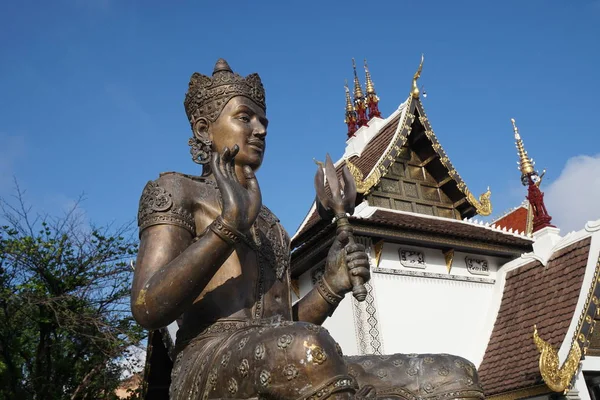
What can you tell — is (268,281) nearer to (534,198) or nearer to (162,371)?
(162,371)

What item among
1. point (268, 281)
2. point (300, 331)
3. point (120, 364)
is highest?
point (120, 364)

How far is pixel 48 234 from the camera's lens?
12.5 metres

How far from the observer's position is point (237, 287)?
2.67 meters

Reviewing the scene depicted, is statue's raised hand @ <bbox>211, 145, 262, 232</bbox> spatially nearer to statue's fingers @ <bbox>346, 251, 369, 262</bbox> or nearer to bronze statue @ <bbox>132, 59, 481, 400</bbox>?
bronze statue @ <bbox>132, 59, 481, 400</bbox>

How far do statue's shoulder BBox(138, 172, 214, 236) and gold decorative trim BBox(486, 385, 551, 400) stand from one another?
848 cm

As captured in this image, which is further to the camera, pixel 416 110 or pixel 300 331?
pixel 416 110

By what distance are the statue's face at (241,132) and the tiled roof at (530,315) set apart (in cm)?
831

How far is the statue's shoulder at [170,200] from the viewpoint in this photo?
2.61m

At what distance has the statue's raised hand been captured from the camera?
2324 millimetres

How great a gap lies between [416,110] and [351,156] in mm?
1839

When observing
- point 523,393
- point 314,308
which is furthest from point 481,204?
point 314,308

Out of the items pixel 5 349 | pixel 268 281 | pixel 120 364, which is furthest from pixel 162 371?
pixel 120 364

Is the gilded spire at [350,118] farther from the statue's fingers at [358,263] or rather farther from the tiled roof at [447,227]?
the statue's fingers at [358,263]

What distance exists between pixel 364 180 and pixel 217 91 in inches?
359
